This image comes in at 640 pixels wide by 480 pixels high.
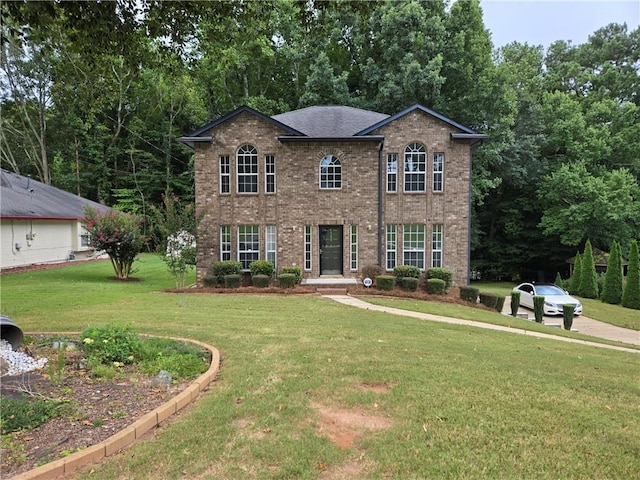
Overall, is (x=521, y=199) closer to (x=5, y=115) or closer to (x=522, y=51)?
(x=522, y=51)

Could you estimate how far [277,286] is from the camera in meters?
15.5

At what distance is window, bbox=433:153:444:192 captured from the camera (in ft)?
52.8

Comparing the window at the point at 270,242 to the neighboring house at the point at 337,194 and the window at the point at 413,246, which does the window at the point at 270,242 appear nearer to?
the neighboring house at the point at 337,194

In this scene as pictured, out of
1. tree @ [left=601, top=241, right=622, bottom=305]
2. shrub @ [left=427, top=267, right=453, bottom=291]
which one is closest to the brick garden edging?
shrub @ [left=427, top=267, right=453, bottom=291]

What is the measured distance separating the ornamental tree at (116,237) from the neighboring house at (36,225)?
6.96 metres

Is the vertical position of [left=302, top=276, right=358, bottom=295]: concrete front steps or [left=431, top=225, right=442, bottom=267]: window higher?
[left=431, top=225, right=442, bottom=267]: window

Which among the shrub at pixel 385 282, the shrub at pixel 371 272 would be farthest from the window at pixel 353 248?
the shrub at pixel 385 282

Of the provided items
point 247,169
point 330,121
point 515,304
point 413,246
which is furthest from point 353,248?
point 515,304

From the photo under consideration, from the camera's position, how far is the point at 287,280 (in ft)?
48.3

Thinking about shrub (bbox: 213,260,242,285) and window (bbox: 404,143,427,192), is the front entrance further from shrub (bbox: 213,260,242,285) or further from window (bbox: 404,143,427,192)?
shrub (bbox: 213,260,242,285)

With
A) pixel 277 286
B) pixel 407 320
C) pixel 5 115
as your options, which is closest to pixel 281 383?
pixel 407 320

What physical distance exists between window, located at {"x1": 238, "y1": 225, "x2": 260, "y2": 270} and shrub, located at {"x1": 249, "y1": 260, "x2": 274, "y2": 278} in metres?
0.79

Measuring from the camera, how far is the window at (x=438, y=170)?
634 inches

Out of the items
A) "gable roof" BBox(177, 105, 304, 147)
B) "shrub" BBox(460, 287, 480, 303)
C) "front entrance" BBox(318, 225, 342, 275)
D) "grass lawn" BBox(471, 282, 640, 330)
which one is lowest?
"grass lawn" BBox(471, 282, 640, 330)
